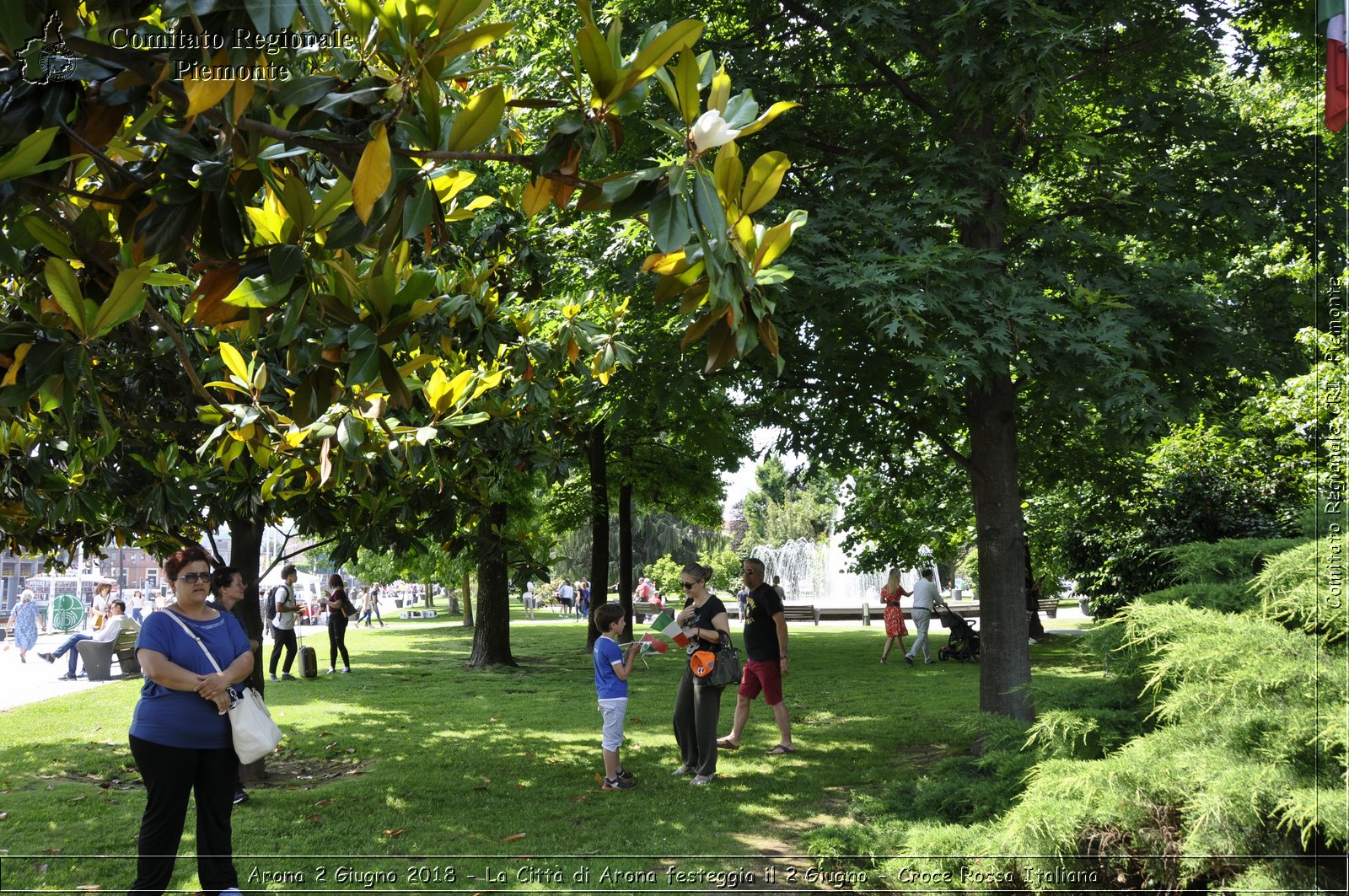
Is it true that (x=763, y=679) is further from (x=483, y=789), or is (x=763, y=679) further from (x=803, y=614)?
(x=803, y=614)

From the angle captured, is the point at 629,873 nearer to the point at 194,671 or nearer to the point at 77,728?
the point at 194,671

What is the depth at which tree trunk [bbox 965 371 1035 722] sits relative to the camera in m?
8.24

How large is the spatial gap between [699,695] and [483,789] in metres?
2.03

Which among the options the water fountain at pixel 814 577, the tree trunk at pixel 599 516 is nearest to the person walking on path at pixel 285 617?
the tree trunk at pixel 599 516

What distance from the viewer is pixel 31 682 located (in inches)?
717

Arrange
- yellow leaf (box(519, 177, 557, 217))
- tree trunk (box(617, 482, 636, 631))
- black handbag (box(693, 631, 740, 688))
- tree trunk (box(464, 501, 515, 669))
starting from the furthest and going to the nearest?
tree trunk (box(617, 482, 636, 631)), tree trunk (box(464, 501, 515, 669)), black handbag (box(693, 631, 740, 688)), yellow leaf (box(519, 177, 557, 217))

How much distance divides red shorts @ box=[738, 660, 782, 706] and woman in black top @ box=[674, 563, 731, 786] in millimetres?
692

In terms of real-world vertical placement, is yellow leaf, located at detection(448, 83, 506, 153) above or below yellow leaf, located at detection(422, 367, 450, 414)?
above

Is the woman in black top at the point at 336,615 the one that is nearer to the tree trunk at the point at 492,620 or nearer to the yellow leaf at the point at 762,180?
the tree trunk at the point at 492,620

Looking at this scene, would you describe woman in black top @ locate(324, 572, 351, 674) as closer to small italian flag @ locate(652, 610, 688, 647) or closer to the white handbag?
small italian flag @ locate(652, 610, 688, 647)

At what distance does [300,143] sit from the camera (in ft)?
7.92

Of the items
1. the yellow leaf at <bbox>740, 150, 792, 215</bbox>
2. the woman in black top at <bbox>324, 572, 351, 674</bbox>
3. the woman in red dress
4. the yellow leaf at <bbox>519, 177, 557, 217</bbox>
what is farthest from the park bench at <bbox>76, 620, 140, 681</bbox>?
the yellow leaf at <bbox>740, 150, 792, 215</bbox>

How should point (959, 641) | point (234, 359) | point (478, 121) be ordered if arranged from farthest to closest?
point (959, 641), point (234, 359), point (478, 121)

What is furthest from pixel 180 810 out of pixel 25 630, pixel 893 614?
pixel 25 630
